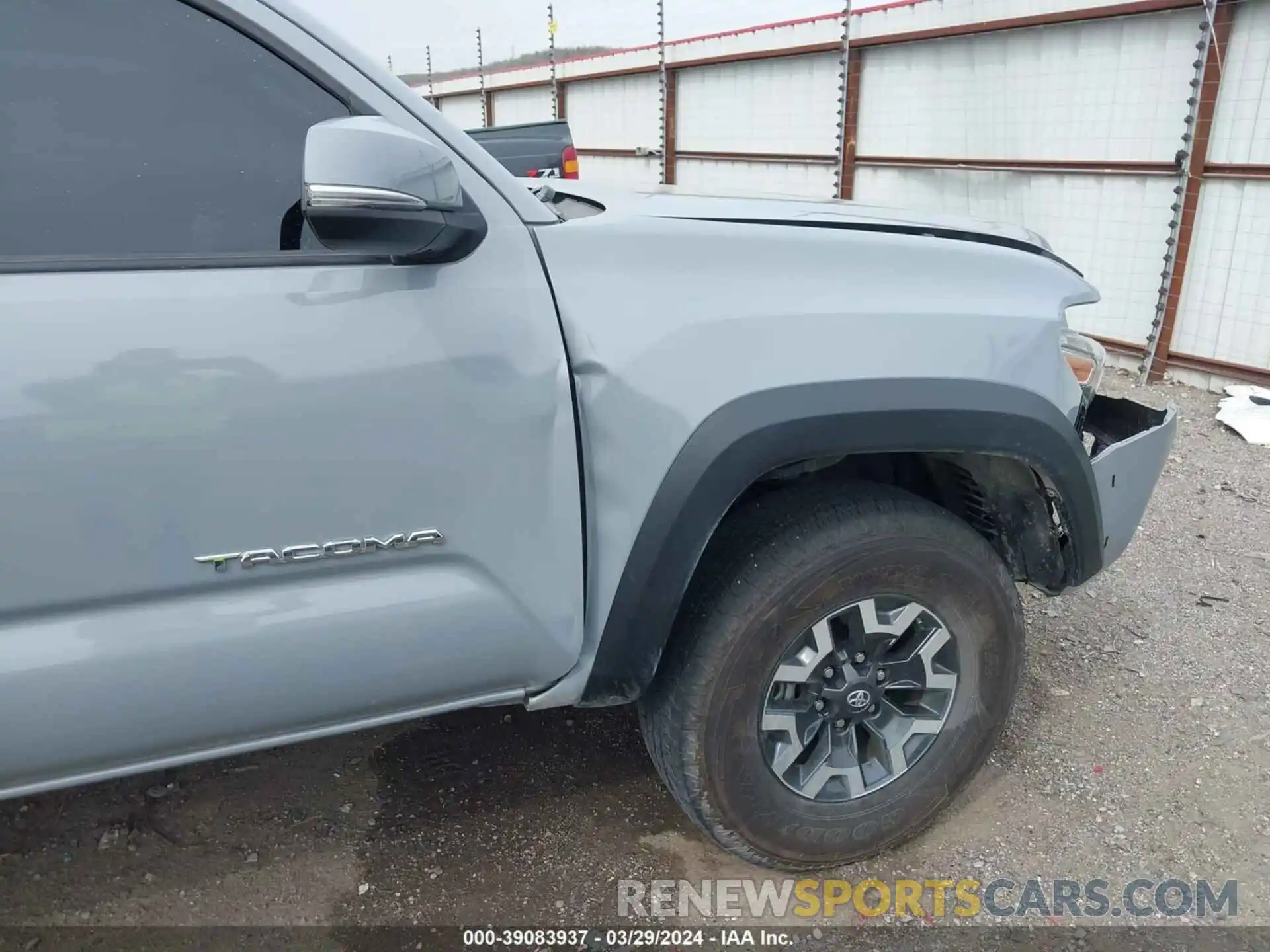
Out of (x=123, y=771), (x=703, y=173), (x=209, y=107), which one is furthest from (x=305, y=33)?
(x=703, y=173)

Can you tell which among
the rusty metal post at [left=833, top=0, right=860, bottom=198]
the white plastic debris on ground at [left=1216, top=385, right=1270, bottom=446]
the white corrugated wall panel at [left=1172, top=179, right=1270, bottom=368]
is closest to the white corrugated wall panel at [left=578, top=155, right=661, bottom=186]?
the rusty metal post at [left=833, top=0, right=860, bottom=198]

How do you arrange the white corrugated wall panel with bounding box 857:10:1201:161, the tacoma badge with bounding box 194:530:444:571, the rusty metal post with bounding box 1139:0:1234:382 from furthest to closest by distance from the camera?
the white corrugated wall panel with bounding box 857:10:1201:161, the rusty metal post with bounding box 1139:0:1234:382, the tacoma badge with bounding box 194:530:444:571

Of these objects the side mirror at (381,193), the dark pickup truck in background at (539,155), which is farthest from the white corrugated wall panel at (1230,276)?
the side mirror at (381,193)

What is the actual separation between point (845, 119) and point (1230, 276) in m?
4.31

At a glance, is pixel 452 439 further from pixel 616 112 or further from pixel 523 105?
pixel 523 105

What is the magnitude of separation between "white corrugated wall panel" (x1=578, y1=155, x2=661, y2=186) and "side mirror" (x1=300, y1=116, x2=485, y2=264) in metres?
11.4

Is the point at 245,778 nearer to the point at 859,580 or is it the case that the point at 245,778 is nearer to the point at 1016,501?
the point at 859,580

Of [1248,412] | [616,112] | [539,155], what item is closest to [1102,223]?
[1248,412]

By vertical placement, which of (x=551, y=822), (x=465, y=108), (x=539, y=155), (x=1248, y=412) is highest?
(x=465, y=108)

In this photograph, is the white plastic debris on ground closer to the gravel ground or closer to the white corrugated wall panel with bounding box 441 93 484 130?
the gravel ground

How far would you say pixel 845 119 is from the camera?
925cm

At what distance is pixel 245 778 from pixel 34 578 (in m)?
1.36

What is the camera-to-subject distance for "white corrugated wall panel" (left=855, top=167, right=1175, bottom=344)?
255 inches

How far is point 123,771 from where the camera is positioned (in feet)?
5.60
